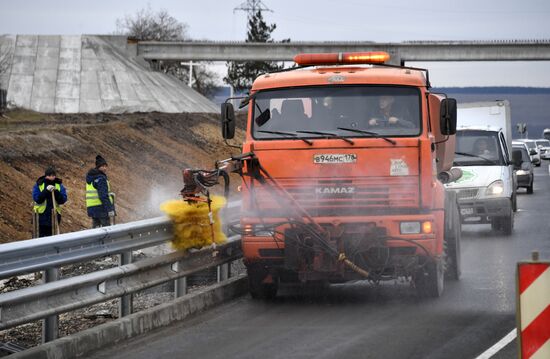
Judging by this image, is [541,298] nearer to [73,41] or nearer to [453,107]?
[453,107]

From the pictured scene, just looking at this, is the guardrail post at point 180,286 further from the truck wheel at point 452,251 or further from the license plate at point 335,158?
the truck wheel at point 452,251

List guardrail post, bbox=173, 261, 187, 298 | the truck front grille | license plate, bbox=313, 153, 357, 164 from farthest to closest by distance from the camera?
license plate, bbox=313, 153, 357, 164 → the truck front grille → guardrail post, bbox=173, 261, 187, 298

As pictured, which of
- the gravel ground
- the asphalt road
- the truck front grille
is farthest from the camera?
the truck front grille

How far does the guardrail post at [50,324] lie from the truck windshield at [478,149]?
1394cm

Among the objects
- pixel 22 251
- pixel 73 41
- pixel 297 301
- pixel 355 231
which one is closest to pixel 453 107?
pixel 355 231

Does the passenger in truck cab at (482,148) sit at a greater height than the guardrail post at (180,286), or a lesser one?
greater

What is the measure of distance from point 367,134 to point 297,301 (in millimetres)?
2113

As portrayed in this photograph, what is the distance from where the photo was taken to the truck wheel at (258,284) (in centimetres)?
1321

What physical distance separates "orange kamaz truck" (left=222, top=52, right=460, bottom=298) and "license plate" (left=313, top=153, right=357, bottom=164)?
→ 0.01 m

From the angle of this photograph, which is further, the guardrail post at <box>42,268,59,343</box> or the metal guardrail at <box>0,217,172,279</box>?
the guardrail post at <box>42,268,59,343</box>

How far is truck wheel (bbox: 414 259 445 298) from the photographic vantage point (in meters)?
13.1

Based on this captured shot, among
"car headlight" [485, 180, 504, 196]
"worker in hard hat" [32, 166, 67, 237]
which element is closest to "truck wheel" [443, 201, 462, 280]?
"car headlight" [485, 180, 504, 196]

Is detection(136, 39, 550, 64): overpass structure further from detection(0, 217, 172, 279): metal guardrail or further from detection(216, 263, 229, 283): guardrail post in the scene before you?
detection(0, 217, 172, 279): metal guardrail

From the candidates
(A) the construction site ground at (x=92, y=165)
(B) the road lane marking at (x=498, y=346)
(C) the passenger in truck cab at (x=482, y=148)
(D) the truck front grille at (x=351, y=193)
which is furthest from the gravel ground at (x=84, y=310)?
(C) the passenger in truck cab at (x=482, y=148)
